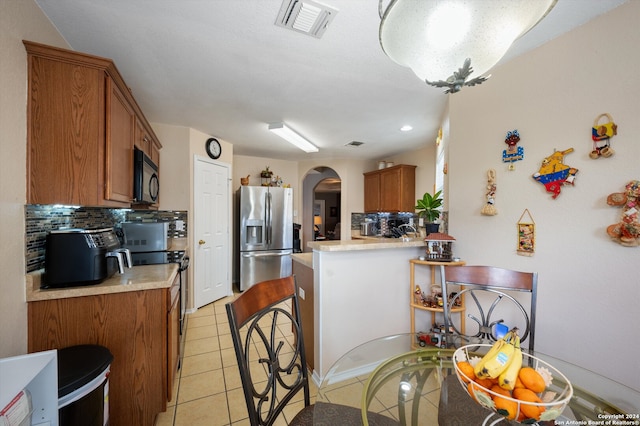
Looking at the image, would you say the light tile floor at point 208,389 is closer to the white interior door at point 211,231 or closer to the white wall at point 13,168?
the white interior door at point 211,231

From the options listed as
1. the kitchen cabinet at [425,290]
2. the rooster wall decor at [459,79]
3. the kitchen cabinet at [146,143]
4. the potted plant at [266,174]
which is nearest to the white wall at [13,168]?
the kitchen cabinet at [146,143]

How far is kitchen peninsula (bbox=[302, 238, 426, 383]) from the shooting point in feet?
6.52

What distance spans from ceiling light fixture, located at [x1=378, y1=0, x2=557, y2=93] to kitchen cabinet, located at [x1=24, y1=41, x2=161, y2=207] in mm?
1584

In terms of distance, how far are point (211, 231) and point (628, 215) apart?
3979 mm

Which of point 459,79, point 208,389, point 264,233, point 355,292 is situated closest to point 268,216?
point 264,233

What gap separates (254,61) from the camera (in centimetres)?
189

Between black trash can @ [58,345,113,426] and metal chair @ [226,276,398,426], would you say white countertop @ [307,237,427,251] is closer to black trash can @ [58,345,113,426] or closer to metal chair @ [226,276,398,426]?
A: metal chair @ [226,276,398,426]

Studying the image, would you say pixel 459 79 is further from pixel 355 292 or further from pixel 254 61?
pixel 355 292

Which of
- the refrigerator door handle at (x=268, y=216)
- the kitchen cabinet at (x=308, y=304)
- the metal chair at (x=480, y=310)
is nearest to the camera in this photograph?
the metal chair at (x=480, y=310)

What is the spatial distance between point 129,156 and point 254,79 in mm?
1152

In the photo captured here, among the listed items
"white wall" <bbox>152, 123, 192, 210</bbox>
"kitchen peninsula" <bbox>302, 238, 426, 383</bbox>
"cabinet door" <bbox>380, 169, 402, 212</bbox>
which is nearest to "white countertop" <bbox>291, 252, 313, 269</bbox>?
"kitchen peninsula" <bbox>302, 238, 426, 383</bbox>

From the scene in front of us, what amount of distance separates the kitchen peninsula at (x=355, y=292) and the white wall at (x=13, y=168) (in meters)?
1.62

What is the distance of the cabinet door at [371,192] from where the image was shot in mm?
4891

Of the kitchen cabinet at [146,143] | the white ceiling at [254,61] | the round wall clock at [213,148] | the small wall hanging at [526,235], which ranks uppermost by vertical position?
the white ceiling at [254,61]
